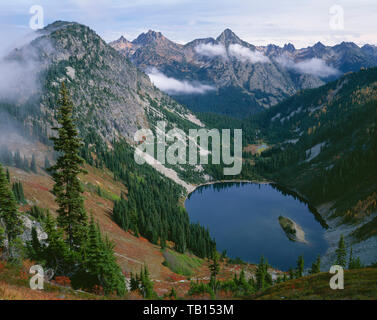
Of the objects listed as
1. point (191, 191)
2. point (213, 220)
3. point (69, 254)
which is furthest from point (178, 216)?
point (69, 254)

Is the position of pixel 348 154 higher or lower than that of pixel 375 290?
higher

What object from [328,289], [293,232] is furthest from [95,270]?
[293,232]

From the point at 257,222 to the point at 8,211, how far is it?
122 m

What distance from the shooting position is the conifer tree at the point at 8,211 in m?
28.8

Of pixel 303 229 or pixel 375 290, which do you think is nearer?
pixel 375 290

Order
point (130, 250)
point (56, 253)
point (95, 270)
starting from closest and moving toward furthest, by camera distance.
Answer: point (95, 270), point (56, 253), point (130, 250)

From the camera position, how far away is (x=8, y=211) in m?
29.6

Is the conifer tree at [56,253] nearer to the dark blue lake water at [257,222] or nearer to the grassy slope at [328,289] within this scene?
the grassy slope at [328,289]

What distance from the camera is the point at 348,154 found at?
16950 cm

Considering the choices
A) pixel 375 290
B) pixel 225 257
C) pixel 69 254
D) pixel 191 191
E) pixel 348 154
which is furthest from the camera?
pixel 191 191

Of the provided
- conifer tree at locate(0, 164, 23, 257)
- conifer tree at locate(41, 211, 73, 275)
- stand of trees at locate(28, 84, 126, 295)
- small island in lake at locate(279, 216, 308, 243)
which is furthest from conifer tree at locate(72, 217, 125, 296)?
small island in lake at locate(279, 216, 308, 243)

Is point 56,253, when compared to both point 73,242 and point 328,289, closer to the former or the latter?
point 73,242
